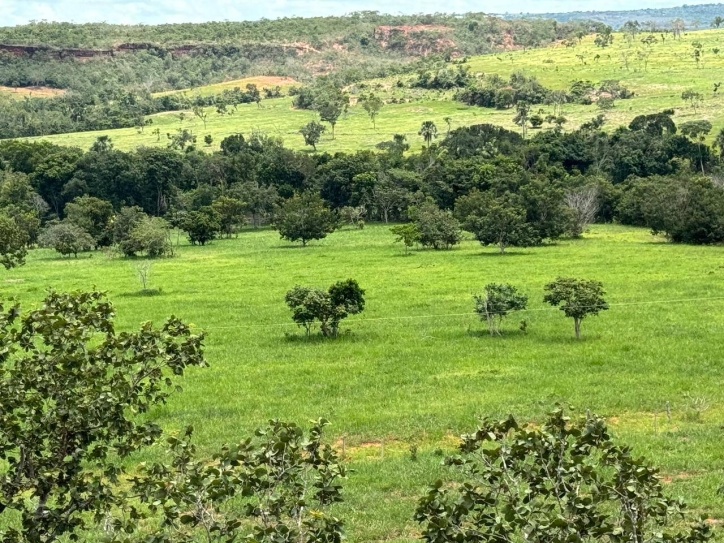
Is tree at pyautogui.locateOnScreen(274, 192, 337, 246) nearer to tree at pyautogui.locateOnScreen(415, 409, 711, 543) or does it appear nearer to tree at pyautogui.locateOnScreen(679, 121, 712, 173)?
tree at pyautogui.locateOnScreen(679, 121, 712, 173)

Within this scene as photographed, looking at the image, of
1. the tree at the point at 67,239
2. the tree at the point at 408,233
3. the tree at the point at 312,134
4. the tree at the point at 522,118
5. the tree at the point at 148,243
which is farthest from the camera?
the tree at the point at 522,118

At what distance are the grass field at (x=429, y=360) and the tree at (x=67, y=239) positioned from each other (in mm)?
12006

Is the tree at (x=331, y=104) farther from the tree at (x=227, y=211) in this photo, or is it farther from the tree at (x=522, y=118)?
the tree at (x=227, y=211)

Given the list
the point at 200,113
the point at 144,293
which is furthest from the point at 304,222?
the point at 200,113

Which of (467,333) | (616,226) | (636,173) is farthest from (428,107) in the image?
A: (467,333)

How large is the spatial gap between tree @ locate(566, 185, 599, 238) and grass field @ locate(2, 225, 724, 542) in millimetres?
12865

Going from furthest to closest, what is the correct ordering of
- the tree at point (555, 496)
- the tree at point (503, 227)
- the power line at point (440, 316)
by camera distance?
the tree at point (503, 227), the power line at point (440, 316), the tree at point (555, 496)

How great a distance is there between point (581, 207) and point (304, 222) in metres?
25.4

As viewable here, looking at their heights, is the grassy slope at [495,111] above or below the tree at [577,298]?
above

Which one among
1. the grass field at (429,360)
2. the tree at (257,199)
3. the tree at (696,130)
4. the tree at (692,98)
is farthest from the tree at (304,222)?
the tree at (692,98)

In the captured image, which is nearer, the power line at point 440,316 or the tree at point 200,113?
the power line at point 440,316

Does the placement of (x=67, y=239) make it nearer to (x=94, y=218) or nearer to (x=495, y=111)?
(x=94, y=218)

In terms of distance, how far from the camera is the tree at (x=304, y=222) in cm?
7600

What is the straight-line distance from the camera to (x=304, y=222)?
7625 cm
